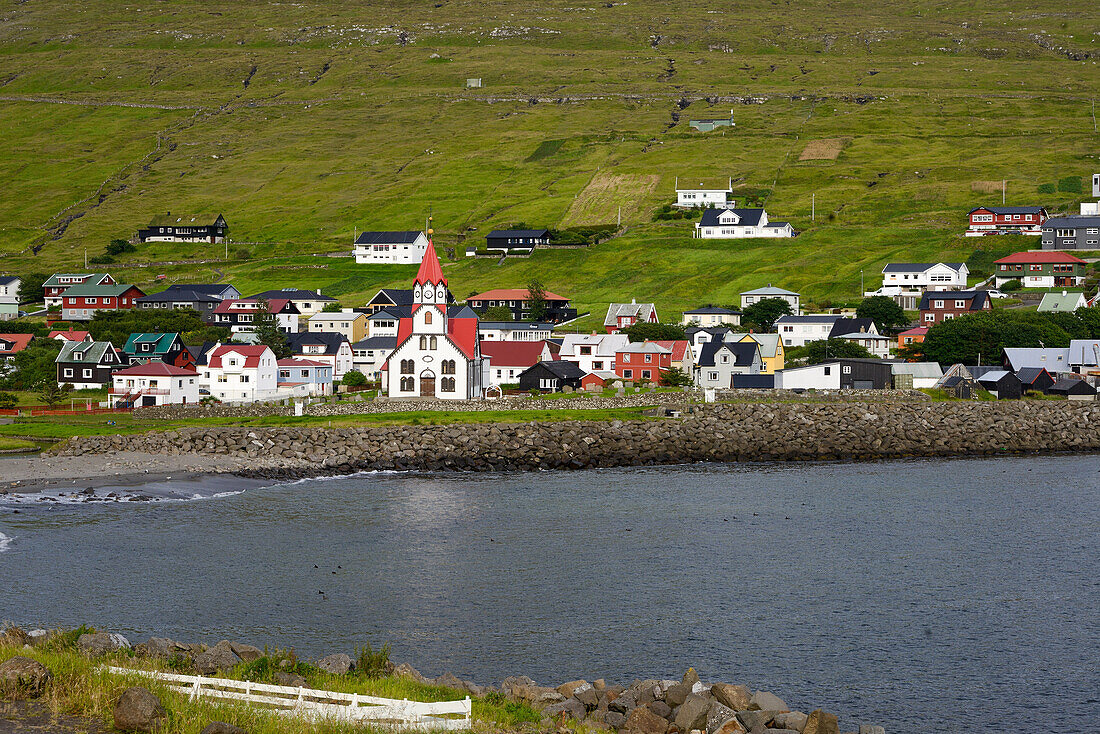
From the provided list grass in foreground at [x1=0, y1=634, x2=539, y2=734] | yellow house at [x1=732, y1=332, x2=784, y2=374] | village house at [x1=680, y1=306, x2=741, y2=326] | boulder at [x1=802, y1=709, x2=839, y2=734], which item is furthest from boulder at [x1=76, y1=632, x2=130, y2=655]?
village house at [x1=680, y1=306, x2=741, y2=326]

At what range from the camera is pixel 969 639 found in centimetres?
2900

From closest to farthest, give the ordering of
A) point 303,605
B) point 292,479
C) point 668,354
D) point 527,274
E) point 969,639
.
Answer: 1. point 969,639
2. point 303,605
3. point 292,479
4. point 668,354
5. point 527,274

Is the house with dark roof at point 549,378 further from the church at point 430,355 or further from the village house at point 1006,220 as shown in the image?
the village house at point 1006,220

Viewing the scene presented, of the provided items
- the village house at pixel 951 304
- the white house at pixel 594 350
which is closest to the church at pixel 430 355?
the white house at pixel 594 350

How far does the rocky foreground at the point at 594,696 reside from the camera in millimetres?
19172

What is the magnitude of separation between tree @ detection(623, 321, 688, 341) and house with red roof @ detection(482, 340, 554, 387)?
8789mm

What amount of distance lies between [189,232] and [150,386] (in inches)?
3665

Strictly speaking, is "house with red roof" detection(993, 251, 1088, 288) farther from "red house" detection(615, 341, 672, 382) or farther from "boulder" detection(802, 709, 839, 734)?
"boulder" detection(802, 709, 839, 734)

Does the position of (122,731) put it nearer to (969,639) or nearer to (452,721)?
(452,721)

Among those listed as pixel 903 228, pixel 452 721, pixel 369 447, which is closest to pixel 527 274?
pixel 903 228

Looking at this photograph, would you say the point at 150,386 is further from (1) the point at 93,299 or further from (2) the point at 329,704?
(2) the point at 329,704

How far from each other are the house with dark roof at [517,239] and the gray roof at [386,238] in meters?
10.6

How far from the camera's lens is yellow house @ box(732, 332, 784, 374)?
83.1 meters

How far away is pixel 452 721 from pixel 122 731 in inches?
205
